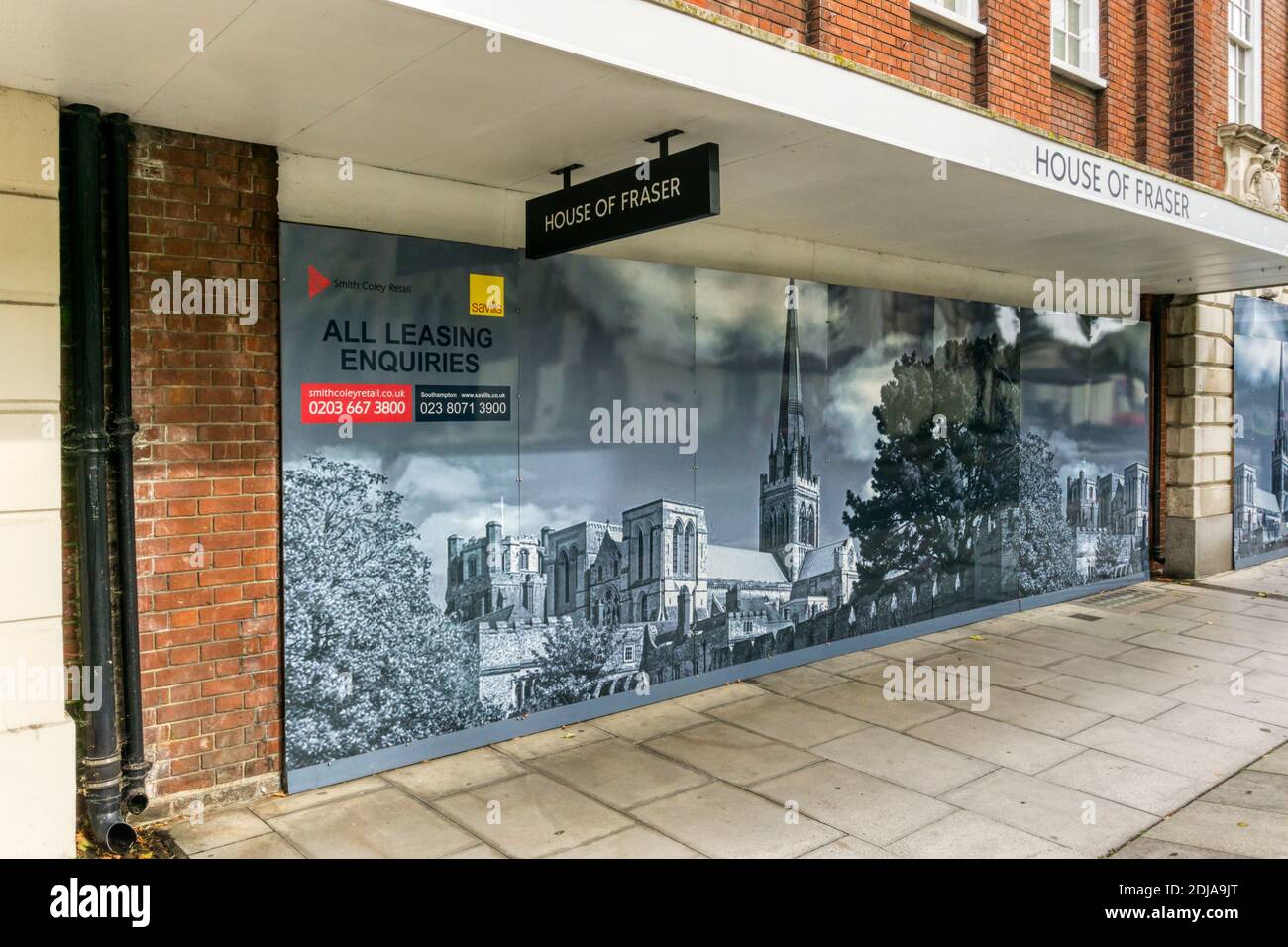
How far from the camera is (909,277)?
8969 mm

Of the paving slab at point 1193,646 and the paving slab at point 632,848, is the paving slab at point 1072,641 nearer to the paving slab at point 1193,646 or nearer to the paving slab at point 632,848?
the paving slab at point 1193,646

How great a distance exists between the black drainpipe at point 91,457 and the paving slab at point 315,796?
2.24ft

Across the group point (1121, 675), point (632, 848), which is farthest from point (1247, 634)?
point (632, 848)

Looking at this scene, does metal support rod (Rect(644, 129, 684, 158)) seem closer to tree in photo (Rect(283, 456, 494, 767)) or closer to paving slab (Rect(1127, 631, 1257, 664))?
tree in photo (Rect(283, 456, 494, 767))

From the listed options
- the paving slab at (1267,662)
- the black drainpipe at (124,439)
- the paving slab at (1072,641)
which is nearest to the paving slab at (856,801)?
the black drainpipe at (124,439)

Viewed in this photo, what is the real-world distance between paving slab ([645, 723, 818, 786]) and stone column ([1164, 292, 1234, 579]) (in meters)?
8.29

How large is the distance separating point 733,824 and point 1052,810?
5.48 feet

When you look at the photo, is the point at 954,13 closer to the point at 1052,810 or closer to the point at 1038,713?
the point at 1038,713

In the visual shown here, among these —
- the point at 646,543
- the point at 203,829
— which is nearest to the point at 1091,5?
the point at 646,543

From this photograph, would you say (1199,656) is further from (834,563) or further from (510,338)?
(510,338)

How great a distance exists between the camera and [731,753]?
600 cm

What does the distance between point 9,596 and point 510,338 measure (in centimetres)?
292

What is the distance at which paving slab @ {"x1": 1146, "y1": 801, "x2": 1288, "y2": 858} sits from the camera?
470 cm
